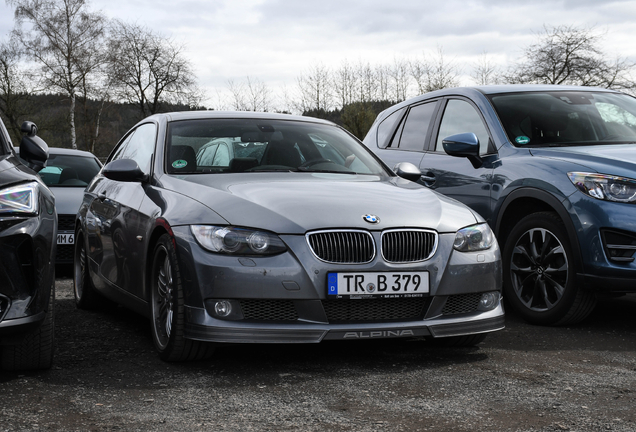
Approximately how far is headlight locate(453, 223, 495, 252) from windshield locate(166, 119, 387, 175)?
110 centimetres

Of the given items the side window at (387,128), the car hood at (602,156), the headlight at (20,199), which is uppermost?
the side window at (387,128)

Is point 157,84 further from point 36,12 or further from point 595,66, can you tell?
point 595,66

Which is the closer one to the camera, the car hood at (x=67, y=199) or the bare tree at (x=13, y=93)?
the car hood at (x=67, y=199)

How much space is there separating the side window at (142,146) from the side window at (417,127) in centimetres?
258

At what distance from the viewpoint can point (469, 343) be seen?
191 inches

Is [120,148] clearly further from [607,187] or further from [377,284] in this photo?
[607,187]

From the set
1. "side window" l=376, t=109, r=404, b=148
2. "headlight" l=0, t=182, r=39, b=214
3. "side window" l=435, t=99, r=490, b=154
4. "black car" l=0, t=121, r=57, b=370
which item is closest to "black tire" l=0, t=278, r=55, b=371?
"black car" l=0, t=121, r=57, b=370

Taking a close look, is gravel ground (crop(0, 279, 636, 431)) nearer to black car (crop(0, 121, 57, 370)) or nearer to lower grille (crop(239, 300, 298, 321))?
black car (crop(0, 121, 57, 370))

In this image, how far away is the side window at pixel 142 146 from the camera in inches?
219

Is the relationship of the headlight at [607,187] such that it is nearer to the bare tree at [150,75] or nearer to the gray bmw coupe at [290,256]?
the gray bmw coupe at [290,256]

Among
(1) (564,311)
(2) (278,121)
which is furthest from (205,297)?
(1) (564,311)

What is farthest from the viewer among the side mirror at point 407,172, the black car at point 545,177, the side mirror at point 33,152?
the side mirror at point 407,172

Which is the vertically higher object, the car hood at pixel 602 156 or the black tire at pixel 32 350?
the car hood at pixel 602 156

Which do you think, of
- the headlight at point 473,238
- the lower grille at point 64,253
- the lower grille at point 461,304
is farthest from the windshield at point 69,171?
the lower grille at point 461,304
